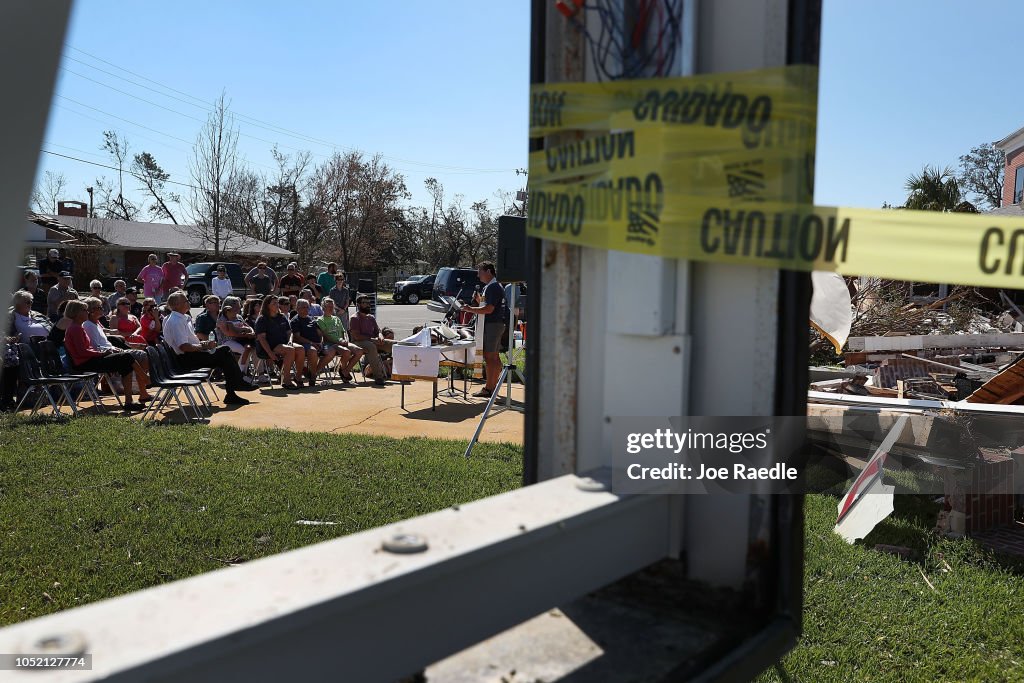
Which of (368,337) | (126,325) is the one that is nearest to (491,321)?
(368,337)

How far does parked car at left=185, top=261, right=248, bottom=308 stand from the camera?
30792 millimetres

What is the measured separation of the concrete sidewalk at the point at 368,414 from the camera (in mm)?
9164

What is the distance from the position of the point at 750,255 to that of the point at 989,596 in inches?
133

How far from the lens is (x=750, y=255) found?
7.73ft

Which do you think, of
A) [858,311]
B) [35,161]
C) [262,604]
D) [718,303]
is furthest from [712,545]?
[858,311]

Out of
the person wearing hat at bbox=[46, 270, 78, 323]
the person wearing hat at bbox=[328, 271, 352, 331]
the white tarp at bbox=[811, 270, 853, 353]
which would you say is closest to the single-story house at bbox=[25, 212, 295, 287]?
the person wearing hat at bbox=[328, 271, 352, 331]

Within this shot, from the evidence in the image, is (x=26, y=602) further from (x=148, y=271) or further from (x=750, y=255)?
(x=148, y=271)

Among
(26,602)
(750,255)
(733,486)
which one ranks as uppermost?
(750,255)

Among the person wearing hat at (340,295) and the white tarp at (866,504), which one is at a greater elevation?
the person wearing hat at (340,295)

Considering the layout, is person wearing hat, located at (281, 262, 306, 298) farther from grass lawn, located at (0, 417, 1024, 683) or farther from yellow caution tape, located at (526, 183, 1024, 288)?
yellow caution tape, located at (526, 183, 1024, 288)

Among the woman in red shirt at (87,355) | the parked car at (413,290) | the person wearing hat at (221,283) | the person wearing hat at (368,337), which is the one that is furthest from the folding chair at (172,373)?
the parked car at (413,290)

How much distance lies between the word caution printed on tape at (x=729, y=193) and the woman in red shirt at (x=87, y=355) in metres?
9.01

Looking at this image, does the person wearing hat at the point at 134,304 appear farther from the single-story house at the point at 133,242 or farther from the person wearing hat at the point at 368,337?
the single-story house at the point at 133,242

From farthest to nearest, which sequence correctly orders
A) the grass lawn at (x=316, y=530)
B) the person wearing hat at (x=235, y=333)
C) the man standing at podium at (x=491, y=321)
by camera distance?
the person wearing hat at (x=235, y=333) < the man standing at podium at (x=491, y=321) < the grass lawn at (x=316, y=530)
